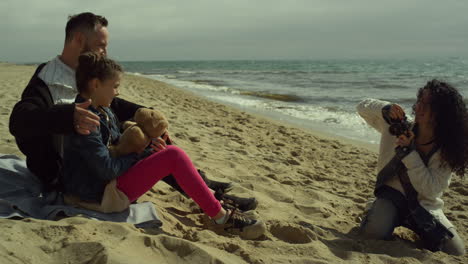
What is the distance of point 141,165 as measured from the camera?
261 cm

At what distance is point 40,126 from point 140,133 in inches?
23.0

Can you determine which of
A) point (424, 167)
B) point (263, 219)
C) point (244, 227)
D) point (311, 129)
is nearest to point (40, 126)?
point (244, 227)

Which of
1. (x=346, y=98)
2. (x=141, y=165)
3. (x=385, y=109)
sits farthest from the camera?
(x=346, y=98)

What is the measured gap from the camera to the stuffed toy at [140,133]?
2598mm

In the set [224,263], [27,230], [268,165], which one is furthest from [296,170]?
[27,230]

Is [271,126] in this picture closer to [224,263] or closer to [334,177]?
[334,177]

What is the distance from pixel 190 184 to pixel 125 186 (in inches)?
16.7

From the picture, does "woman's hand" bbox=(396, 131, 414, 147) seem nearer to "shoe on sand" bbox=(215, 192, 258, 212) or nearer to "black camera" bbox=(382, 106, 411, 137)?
"black camera" bbox=(382, 106, 411, 137)

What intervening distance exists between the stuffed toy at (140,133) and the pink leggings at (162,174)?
0.37 ft

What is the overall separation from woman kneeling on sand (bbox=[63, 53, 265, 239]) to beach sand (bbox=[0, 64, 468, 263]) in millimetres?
188

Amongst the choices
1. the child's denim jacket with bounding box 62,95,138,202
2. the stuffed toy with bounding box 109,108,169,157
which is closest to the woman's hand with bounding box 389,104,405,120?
the stuffed toy with bounding box 109,108,169,157

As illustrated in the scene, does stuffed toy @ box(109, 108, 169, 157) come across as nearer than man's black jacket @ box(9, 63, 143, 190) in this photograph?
No

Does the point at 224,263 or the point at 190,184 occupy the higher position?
the point at 190,184

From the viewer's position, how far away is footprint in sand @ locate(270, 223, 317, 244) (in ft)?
9.31
